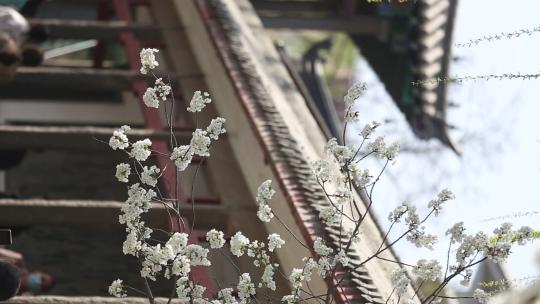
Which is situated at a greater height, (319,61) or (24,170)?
(319,61)

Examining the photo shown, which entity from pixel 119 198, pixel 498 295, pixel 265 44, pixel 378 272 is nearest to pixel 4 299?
pixel 378 272

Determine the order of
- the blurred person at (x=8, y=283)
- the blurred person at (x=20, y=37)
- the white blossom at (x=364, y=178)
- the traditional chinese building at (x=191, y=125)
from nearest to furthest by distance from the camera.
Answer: the white blossom at (x=364, y=178), the blurred person at (x=8, y=283), the traditional chinese building at (x=191, y=125), the blurred person at (x=20, y=37)

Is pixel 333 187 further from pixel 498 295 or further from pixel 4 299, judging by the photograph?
pixel 498 295

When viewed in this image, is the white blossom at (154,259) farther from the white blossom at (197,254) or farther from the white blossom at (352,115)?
the white blossom at (352,115)

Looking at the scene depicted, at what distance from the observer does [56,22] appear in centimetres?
962

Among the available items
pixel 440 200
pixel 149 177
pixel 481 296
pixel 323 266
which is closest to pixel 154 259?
pixel 149 177

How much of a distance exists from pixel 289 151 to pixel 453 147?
5.74 metres

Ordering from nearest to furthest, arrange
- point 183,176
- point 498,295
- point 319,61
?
point 498,295
point 183,176
point 319,61

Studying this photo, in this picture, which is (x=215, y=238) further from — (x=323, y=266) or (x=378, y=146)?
(x=378, y=146)

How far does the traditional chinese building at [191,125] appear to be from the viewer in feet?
22.4

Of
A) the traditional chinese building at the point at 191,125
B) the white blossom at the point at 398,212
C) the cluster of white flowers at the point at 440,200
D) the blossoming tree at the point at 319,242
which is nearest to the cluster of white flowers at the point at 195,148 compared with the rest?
the blossoming tree at the point at 319,242

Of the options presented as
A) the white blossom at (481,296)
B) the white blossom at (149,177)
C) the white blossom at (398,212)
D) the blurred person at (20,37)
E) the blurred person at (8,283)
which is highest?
the blurred person at (20,37)

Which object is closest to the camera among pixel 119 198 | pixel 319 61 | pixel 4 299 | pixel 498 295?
pixel 498 295

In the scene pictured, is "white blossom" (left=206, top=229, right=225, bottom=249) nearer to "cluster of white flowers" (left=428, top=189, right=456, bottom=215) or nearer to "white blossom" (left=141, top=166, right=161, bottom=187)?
"white blossom" (left=141, top=166, right=161, bottom=187)
